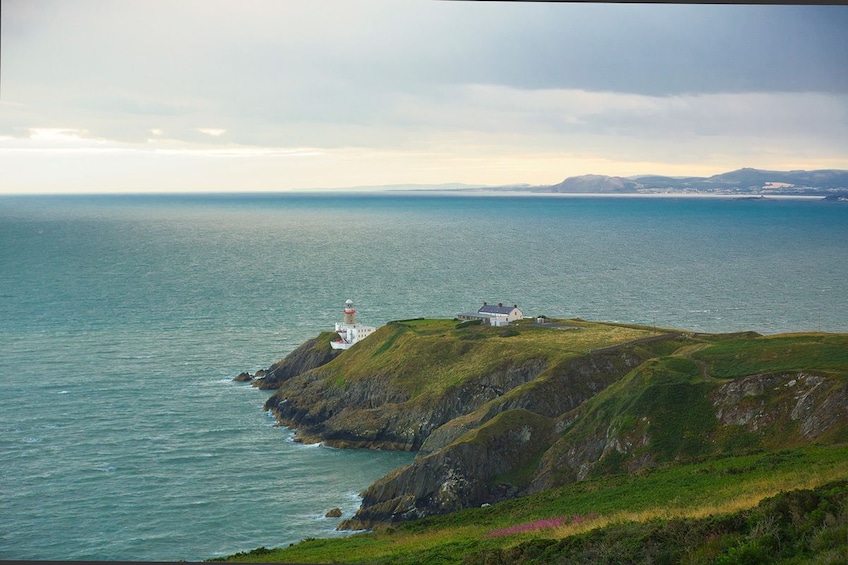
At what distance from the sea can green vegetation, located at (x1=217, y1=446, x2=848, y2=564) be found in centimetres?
876

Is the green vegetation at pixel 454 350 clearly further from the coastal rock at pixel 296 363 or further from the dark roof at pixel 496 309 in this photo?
the dark roof at pixel 496 309

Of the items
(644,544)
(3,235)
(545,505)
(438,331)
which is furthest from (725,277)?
(3,235)

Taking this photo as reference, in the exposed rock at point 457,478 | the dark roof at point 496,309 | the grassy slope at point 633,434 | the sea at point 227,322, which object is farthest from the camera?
the dark roof at point 496,309

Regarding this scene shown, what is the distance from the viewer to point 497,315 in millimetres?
67375

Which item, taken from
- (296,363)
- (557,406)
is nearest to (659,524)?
(557,406)

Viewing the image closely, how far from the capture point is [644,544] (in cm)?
1861

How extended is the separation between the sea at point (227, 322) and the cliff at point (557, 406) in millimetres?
3007

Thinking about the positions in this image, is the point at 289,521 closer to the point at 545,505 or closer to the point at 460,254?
the point at 545,505

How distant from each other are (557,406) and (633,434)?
8825 millimetres

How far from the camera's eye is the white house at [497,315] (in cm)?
6656

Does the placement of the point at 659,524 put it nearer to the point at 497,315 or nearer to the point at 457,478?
the point at 457,478

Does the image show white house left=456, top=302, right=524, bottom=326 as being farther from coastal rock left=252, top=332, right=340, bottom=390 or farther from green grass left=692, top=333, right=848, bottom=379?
green grass left=692, top=333, right=848, bottom=379

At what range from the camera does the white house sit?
6656 centimetres

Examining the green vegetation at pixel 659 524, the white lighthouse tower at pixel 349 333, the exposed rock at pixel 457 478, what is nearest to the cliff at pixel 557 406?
the exposed rock at pixel 457 478
